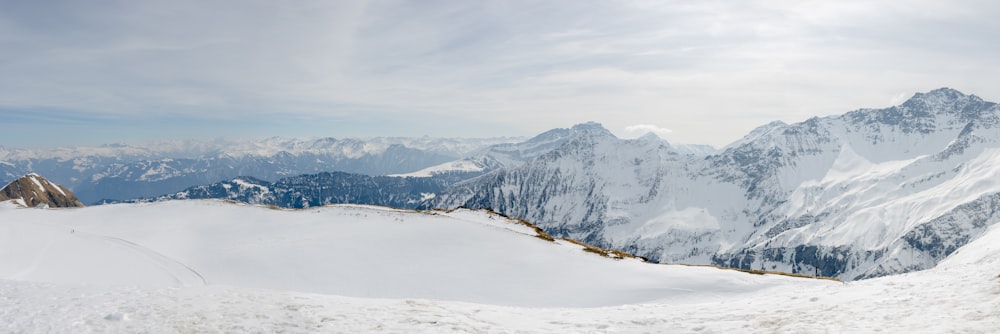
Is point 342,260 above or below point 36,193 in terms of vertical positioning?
above

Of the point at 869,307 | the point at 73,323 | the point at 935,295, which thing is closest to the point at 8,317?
the point at 73,323

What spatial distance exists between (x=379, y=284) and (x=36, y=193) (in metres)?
185

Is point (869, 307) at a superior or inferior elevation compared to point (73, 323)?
superior

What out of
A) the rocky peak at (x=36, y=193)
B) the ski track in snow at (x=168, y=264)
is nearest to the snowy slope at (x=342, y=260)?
the ski track in snow at (x=168, y=264)

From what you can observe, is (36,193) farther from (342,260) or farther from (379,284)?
(379,284)

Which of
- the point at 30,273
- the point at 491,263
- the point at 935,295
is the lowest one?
the point at 30,273

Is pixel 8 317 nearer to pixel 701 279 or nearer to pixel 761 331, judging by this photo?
pixel 761 331

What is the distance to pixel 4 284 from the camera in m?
15.6

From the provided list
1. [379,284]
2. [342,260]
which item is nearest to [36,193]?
[342,260]

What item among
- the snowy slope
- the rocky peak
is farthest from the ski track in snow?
the rocky peak

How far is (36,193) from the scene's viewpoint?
149500mm

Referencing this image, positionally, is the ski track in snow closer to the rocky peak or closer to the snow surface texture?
the snow surface texture

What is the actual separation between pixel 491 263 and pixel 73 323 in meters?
21.6

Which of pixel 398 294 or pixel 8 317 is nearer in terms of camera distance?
pixel 8 317
